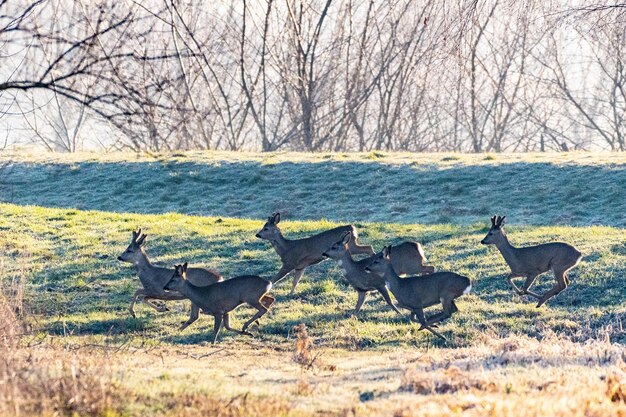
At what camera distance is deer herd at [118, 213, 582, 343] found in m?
14.7

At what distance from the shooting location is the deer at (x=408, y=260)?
1670cm

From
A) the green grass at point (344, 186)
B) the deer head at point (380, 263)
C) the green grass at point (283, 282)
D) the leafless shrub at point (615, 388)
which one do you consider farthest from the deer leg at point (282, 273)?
the green grass at point (344, 186)

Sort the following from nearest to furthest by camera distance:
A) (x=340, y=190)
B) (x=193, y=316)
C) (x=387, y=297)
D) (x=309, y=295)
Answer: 1. (x=193, y=316)
2. (x=387, y=297)
3. (x=309, y=295)
4. (x=340, y=190)

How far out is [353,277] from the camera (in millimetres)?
16219

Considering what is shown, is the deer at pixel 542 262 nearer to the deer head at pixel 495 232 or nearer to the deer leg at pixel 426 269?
the deer head at pixel 495 232

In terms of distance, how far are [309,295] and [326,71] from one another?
29.6 metres

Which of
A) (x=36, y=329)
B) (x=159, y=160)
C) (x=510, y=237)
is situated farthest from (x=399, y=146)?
(x=36, y=329)

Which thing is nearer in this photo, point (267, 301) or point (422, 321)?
point (422, 321)

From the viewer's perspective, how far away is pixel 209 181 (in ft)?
102

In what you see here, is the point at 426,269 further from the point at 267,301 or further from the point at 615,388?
the point at 615,388

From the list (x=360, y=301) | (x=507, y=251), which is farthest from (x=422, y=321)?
(x=507, y=251)

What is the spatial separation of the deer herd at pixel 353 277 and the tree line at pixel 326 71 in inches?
87.7

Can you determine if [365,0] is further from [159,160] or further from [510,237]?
[510,237]

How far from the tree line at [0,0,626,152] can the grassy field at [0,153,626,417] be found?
232cm
